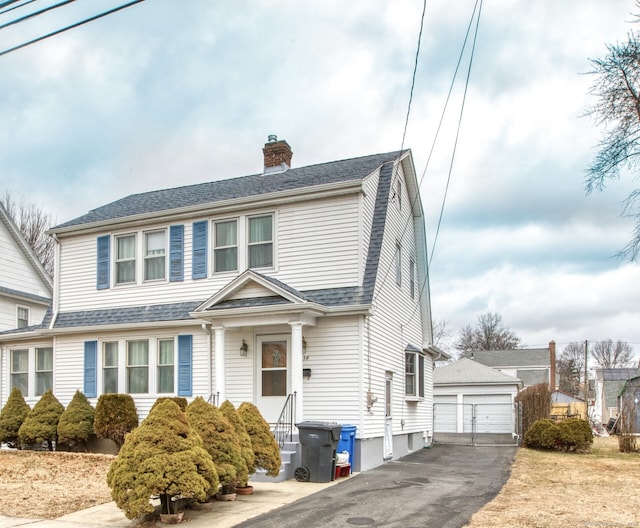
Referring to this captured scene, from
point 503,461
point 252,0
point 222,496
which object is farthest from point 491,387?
point 252,0

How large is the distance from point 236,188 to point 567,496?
37.2 feet

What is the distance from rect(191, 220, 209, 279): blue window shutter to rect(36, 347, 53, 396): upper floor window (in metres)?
5.31

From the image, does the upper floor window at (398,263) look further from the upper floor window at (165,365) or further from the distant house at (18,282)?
the distant house at (18,282)

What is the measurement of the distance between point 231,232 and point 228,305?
2.28 meters

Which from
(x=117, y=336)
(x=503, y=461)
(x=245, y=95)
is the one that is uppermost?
(x=245, y=95)

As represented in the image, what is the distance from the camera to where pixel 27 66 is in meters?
9.91

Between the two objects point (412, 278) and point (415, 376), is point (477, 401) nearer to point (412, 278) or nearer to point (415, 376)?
point (415, 376)

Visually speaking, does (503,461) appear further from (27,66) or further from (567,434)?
(27,66)

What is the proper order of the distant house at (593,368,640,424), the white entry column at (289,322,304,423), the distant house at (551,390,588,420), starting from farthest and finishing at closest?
1. the distant house at (593,368,640,424)
2. the distant house at (551,390,588,420)
3. the white entry column at (289,322,304,423)

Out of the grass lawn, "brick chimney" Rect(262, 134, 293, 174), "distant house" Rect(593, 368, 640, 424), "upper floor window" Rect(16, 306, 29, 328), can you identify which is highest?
"brick chimney" Rect(262, 134, 293, 174)

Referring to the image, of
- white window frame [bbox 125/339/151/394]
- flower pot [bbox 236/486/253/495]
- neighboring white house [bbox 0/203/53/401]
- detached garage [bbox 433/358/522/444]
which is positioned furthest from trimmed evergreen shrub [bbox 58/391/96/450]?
detached garage [bbox 433/358/522/444]

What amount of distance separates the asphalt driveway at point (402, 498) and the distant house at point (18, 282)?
14.5 metres

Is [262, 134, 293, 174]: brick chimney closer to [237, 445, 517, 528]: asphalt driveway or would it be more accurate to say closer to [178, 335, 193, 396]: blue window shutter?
[178, 335, 193, 396]: blue window shutter

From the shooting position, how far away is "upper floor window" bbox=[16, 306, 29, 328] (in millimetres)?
23094
